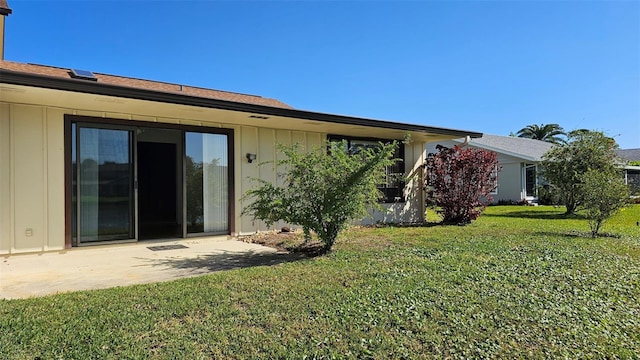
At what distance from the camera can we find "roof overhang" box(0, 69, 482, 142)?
5.02 m

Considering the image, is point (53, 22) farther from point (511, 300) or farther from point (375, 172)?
point (511, 300)

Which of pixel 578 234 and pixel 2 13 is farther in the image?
pixel 578 234

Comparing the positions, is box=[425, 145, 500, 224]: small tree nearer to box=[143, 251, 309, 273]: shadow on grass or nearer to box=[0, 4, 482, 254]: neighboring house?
box=[0, 4, 482, 254]: neighboring house

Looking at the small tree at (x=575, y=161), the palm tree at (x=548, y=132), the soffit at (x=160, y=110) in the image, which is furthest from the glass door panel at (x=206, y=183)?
the palm tree at (x=548, y=132)

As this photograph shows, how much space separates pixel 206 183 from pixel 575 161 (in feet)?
42.5

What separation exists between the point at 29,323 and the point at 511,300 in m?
4.59

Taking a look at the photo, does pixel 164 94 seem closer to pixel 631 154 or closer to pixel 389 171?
pixel 389 171

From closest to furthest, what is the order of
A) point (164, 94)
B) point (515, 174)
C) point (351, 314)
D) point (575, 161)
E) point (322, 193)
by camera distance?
point (351, 314), point (164, 94), point (322, 193), point (575, 161), point (515, 174)

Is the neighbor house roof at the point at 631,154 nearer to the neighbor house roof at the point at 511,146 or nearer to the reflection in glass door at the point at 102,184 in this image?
the neighbor house roof at the point at 511,146

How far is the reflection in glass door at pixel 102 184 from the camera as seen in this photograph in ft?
22.6

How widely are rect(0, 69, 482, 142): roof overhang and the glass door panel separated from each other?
113cm

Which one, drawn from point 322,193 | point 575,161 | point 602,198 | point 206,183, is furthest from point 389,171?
point 575,161

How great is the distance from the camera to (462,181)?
35.3 feet

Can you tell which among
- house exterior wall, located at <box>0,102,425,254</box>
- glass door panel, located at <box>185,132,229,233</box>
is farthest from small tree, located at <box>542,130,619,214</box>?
house exterior wall, located at <box>0,102,425,254</box>
